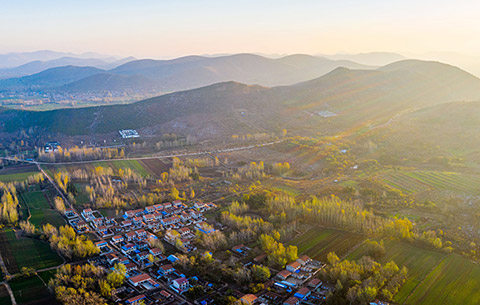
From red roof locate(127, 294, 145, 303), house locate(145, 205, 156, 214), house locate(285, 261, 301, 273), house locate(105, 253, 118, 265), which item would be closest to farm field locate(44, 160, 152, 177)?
house locate(145, 205, 156, 214)

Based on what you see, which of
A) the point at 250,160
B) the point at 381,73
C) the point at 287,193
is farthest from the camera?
the point at 381,73

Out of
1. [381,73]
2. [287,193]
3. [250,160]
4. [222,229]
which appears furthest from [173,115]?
[381,73]

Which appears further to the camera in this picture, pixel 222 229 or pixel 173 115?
pixel 173 115

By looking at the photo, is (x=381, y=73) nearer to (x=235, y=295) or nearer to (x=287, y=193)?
(x=287, y=193)

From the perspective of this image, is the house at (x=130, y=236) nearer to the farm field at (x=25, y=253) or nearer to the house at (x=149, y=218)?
the house at (x=149, y=218)

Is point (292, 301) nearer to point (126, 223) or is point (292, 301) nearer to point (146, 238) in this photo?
point (146, 238)

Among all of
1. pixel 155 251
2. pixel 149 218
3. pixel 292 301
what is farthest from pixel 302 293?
pixel 149 218


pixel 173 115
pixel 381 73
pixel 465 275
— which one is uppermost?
pixel 381 73
